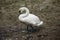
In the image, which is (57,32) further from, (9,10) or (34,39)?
(9,10)

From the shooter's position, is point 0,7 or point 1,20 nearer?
point 1,20

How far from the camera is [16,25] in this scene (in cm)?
477

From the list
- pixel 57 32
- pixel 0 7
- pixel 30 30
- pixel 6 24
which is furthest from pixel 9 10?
pixel 57 32

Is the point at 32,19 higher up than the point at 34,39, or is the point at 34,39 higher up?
the point at 32,19

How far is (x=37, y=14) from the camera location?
529 centimetres

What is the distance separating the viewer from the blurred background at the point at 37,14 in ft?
14.1

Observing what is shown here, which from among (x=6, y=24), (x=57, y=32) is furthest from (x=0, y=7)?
(x=57, y=32)

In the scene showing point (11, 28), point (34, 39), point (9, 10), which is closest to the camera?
point (34, 39)

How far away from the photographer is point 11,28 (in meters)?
4.61

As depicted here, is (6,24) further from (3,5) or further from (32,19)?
(3,5)

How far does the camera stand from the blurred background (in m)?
4.31

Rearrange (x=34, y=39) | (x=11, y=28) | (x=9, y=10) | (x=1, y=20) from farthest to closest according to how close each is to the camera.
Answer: (x=9, y=10) → (x=1, y=20) → (x=11, y=28) → (x=34, y=39)

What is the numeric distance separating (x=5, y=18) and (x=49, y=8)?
1295mm

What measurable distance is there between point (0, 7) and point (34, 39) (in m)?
2.03
